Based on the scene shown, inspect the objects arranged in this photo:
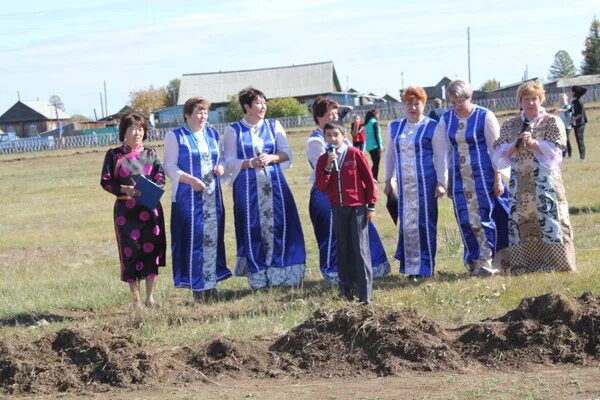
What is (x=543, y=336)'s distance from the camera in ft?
22.0

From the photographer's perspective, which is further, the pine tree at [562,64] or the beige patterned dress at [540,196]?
the pine tree at [562,64]

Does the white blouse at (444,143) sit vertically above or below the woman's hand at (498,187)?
above

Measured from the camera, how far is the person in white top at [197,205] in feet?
30.8

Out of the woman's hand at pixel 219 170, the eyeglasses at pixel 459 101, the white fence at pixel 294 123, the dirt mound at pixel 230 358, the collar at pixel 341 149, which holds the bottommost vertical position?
the dirt mound at pixel 230 358

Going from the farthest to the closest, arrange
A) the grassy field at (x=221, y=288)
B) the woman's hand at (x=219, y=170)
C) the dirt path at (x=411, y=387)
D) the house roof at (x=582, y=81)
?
the house roof at (x=582, y=81), the woman's hand at (x=219, y=170), the grassy field at (x=221, y=288), the dirt path at (x=411, y=387)

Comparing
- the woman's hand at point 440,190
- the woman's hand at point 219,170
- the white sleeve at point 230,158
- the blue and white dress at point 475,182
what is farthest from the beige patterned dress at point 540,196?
the woman's hand at point 219,170

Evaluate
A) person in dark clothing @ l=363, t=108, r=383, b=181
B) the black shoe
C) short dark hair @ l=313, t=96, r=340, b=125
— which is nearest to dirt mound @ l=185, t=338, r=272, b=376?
the black shoe

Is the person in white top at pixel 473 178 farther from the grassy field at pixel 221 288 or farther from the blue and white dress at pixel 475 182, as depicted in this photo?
the grassy field at pixel 221 288

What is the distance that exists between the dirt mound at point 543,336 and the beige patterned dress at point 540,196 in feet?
7.19

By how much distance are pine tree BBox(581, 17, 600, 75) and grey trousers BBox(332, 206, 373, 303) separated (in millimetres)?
85558

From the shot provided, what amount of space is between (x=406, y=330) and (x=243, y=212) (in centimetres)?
347

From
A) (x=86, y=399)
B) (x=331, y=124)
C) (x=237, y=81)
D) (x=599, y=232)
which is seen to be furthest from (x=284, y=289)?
(x=237, y=81)

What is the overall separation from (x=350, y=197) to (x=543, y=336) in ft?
7.44

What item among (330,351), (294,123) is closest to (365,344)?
(330,351)
